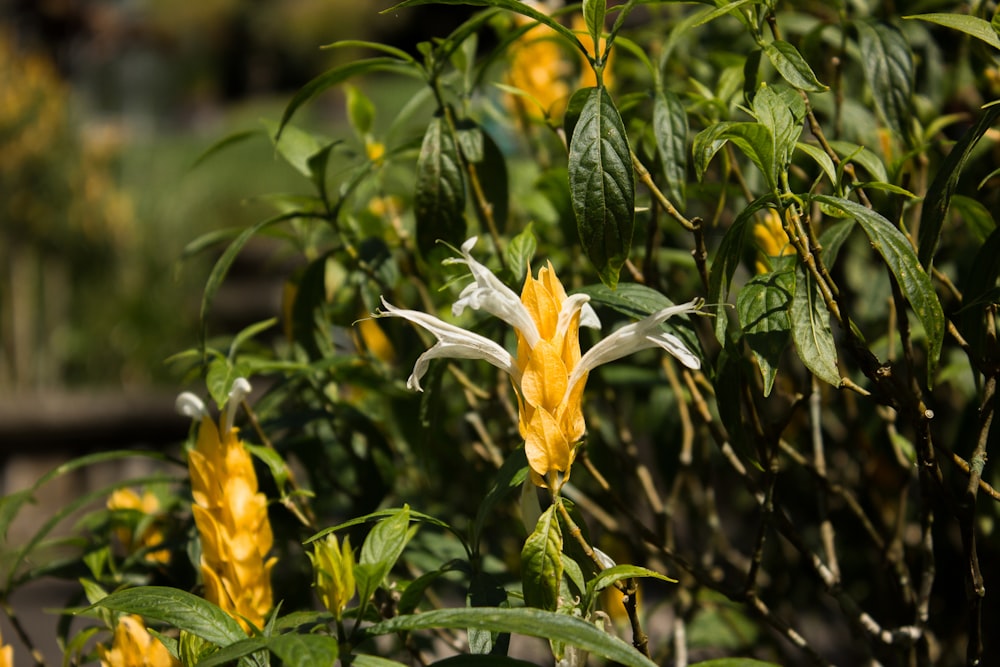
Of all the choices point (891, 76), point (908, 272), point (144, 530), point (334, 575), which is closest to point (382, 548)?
point (334, 575)

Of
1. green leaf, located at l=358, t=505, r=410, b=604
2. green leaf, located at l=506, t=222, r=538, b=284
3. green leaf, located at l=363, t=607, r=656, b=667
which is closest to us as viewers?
green leaf, located at l=363, t=607, r=656, b=667

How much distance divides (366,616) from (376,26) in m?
18.0

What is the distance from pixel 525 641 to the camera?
1.82 metres

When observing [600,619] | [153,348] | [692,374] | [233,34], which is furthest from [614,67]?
[233,34]

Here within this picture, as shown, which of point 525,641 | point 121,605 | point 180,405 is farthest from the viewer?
point 525,641

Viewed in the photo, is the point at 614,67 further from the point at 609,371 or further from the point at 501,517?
the point at 501,517

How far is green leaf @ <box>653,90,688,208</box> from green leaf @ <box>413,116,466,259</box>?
0.19m

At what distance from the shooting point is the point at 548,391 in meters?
0.66

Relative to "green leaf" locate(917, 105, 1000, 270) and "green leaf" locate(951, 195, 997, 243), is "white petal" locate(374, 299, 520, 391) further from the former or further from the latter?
"green leaf" locate(951, 195, 997, 243)

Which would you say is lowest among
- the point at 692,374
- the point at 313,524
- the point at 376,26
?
the point at 376,26

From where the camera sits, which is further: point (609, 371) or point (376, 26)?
point (376, 26)

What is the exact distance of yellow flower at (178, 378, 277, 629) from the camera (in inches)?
32.0

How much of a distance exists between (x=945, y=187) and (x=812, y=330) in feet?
0.49

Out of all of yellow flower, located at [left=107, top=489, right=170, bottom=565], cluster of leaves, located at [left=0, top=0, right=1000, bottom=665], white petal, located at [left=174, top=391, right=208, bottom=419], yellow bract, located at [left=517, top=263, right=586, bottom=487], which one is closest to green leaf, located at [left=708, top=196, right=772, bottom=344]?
cluster of leaves, located at [left=0, top=0, right=1000, bottom=665]
